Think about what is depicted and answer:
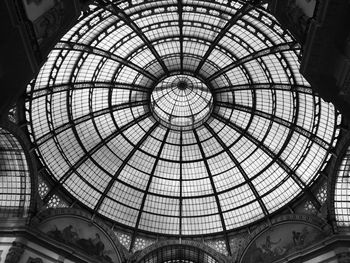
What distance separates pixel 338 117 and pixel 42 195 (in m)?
24.2

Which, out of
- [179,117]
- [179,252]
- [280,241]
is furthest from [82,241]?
[280,241]

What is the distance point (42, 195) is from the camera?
29562 millimetres

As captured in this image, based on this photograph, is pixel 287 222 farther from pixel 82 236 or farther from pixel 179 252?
pixel 82 236

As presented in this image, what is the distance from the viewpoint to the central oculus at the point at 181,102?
3478 centimetres

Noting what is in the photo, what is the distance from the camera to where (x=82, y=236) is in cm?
2955

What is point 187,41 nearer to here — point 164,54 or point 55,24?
point 164,54

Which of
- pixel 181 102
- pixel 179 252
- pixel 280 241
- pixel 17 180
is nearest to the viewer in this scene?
pixel 17 180

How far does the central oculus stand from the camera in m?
34.8

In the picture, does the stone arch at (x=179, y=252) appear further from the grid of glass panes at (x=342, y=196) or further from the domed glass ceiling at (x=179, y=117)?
the grid of glass panes at (x=342, y=196)

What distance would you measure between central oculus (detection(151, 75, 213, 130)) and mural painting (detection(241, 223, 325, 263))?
12.1m

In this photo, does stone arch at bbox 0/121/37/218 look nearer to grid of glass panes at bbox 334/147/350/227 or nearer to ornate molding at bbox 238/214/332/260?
ornate molding at bbox 238/214/332/260

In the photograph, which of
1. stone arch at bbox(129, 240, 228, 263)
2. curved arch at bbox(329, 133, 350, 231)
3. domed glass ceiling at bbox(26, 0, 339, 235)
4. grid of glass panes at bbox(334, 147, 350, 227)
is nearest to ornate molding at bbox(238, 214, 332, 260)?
curved arch at bbox(329, 133, 350, 231)

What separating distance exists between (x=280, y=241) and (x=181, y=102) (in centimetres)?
1587

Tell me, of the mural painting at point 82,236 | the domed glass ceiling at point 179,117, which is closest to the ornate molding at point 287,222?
the domed glass ceiling at point 179,117
